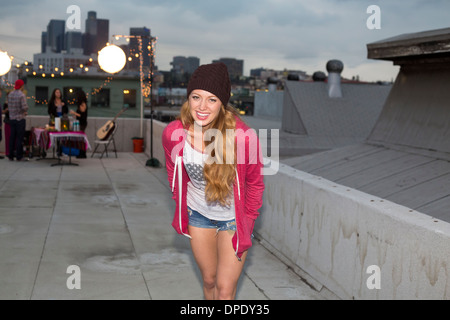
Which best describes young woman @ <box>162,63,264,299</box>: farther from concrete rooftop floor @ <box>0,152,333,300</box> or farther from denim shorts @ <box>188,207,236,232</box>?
concrete rooftop floor @ <box>0,152,333,300</box>

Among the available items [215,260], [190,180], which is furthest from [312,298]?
[190,180]

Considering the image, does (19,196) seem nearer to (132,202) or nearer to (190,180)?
(132,202)

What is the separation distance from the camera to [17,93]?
14.1 m

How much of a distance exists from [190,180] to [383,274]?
183cm

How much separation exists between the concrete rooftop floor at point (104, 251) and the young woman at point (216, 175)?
1620 millimetres

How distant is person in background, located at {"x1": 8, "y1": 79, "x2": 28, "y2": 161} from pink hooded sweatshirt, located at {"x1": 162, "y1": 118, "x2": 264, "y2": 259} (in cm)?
1158

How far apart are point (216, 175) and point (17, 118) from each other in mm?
12417

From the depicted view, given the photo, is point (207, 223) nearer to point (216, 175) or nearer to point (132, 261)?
point (216, 175)

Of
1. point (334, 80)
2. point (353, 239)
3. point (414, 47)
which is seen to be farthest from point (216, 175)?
point (334, 80)

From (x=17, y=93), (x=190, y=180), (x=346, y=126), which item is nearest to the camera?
(x=190, y=180)

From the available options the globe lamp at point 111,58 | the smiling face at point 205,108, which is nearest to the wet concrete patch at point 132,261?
the smiling face at point 205,108

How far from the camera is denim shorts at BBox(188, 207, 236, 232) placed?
11.8ft

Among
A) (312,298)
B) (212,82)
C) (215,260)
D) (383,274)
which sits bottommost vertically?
(312,298)

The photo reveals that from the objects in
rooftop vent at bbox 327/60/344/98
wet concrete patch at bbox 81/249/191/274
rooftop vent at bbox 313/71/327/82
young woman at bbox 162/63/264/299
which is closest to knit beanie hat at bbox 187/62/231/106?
young woman at bbox 162/63/264/299
